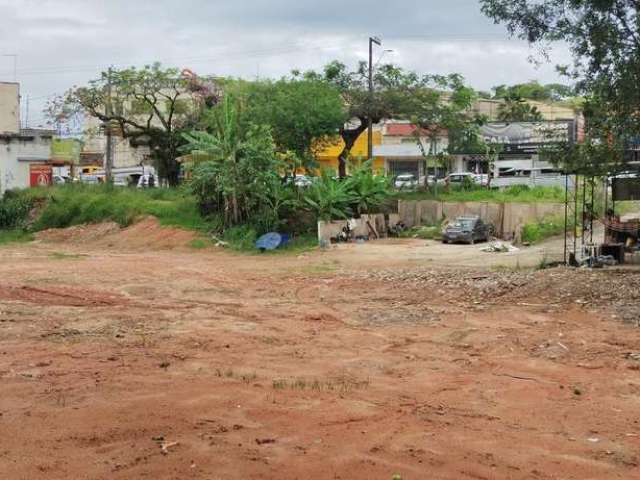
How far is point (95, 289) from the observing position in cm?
1727

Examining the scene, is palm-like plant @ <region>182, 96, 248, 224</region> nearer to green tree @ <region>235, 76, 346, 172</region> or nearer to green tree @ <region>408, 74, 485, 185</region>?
green tree @ <region>235, 76, 346, 172</region>

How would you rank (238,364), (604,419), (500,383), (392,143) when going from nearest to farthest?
(604,419)
(500,383)
(238,364)
(392,143)

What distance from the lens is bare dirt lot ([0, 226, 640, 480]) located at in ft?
19.6

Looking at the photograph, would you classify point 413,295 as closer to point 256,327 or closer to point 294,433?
point 256,327

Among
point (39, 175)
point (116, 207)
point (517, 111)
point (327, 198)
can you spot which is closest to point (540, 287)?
point (327, 198)

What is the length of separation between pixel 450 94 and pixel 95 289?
28181 millimetres

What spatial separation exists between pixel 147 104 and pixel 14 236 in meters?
10.6

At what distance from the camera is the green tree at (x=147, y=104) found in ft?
135

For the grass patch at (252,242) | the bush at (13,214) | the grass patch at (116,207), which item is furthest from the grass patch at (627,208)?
the bush at (13,214)

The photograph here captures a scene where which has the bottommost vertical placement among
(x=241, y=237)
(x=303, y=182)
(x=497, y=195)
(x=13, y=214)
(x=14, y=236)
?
(x=14, y=236)

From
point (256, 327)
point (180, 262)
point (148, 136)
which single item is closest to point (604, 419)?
point (256, 327)

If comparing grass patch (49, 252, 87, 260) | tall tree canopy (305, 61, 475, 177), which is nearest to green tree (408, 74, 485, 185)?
tall tree canopy (305, 61, 475, 177)

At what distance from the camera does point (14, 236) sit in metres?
36.6

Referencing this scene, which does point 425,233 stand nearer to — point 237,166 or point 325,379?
point 237,166
